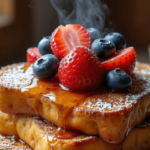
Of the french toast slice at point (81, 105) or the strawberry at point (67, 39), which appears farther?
the strawberry at point (67, 39)

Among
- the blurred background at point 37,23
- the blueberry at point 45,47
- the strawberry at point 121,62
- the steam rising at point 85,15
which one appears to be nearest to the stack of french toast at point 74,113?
the strawberry at point 121,62

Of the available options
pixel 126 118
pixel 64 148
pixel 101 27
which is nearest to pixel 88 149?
pixel 64 148

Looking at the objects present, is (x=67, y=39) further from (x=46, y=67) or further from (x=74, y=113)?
(x=74, y=113)

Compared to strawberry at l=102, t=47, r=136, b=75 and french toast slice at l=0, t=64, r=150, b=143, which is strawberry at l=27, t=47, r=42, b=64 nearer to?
french toast slice at l=0, t=64, r=150, b=143

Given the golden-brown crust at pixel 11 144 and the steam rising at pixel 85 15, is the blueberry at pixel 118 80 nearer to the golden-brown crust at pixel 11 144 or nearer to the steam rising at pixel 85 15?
the golden-brown crust at pixel 11 144

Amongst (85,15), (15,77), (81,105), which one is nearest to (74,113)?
(81,105)

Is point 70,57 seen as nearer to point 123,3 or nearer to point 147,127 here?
point 147,127

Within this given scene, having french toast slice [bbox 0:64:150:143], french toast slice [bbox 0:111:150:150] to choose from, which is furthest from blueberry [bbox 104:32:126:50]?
french toast slice [bbox 0:111:150:150]
